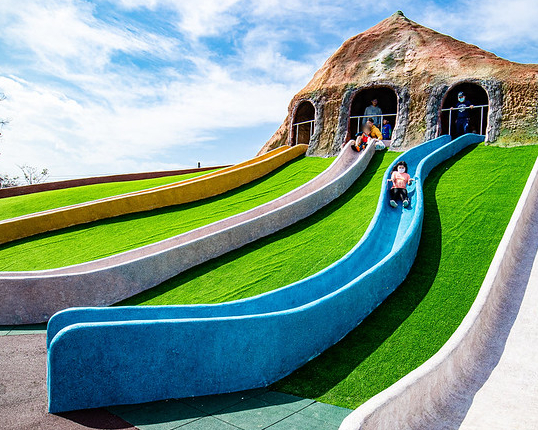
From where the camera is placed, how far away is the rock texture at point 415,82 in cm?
1501

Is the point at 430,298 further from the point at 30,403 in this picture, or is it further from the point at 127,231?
the point at 127,231

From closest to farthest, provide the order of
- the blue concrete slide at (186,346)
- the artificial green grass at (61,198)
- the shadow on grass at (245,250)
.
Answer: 1. the blue concrete slide at (186,346)
2. the shadow on grass at (245,250)
3. the artificial green grass at (61,198)

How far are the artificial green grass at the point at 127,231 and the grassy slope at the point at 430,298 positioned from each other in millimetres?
5610

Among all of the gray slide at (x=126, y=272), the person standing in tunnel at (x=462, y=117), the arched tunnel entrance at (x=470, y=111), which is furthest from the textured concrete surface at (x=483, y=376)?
the arched tunnel entrance at (x=470, y=111)

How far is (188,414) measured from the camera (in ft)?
14.9

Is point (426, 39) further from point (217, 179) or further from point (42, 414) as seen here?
point (42, 414)

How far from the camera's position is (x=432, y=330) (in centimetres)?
593

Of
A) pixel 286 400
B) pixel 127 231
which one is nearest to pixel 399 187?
pixel 286 400

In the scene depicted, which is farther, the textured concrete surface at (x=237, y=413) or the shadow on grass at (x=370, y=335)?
the shadow on grass at (x=370, y=335)

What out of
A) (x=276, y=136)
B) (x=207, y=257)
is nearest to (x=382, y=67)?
(x=276, y=136)

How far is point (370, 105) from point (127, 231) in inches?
541

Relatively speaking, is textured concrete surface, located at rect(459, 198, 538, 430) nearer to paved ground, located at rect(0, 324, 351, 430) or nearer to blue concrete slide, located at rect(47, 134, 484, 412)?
paved ground, located at rect(0, 324, 351, 430)

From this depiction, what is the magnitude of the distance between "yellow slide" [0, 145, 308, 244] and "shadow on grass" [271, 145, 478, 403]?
8.51m

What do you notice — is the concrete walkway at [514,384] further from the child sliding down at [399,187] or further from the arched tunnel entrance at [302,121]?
the arched tunnel entrance at [302,121]
